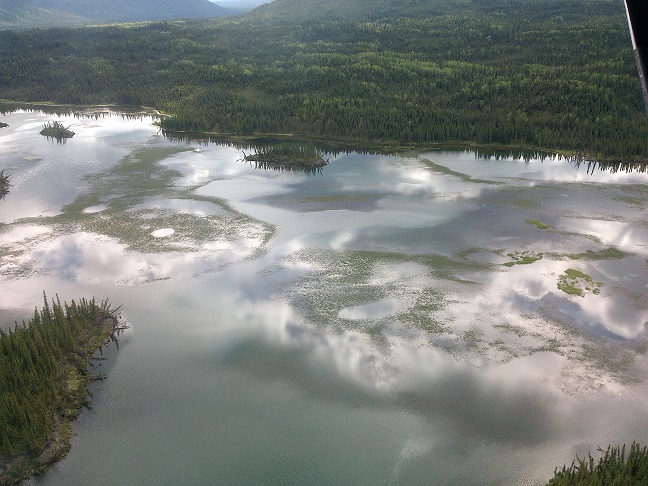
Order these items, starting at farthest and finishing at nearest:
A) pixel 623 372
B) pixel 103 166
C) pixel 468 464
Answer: pixel 103 166 → pixel 623 372 → pixel 468 464

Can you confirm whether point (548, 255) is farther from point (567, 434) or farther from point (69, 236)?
point (69, 236)

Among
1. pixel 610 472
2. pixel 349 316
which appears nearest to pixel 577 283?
pixel 349 316

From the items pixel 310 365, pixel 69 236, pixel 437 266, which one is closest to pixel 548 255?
pixel 437 266

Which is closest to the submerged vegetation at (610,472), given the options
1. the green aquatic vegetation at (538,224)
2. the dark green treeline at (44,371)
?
the dark green treeline at (44,371)

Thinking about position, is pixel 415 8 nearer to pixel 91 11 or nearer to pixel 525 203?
pixel 525 203

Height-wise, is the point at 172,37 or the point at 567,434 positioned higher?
the point at 172,37

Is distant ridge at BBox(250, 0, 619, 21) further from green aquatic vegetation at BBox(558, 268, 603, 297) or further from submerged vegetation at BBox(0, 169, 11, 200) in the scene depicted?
submerged vegetation at BBox(0, 169, 11, 200)
